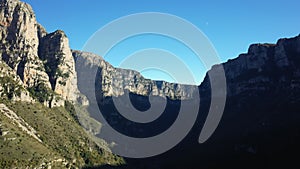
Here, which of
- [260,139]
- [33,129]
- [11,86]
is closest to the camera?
[33,129]

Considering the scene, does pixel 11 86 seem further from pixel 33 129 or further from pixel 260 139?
pixel 260 139

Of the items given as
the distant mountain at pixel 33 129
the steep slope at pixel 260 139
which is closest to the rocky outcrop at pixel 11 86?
the distant mountain at pixel 33 129

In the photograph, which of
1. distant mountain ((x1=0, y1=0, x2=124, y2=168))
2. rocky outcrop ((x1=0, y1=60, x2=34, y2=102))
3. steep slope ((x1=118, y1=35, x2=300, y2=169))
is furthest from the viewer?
rocky outcrop ((x1=0, y1=60, x2=34, y2=102))

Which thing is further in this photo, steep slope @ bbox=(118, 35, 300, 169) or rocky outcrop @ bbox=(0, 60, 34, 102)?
rocky outcrop @ bbox=(0, 60, 34, 102)

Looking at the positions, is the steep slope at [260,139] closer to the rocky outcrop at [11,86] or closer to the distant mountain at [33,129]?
the distant mountain at [33,129]

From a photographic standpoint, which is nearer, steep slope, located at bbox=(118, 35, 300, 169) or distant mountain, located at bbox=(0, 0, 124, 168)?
distant mountain, located at bbox=(0, 0, 124, 168)

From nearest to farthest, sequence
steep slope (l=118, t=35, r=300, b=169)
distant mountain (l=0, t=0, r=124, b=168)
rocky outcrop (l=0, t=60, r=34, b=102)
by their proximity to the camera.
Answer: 1. distant mountain (l=0, t=0, r=124, b=168)
2. steep slope (l=118, t=35, r=300, b=169)
3. rocky outcrop (l=0, t=60, r=34, b=102)

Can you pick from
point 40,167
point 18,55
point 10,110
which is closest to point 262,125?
point 40,167

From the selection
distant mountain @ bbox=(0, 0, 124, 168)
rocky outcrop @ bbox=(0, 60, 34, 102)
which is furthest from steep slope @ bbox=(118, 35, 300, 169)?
rocky outcrop @ bbox=(0, 60, 34, 102)

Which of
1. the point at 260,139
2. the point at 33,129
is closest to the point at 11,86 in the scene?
the point at 33,129

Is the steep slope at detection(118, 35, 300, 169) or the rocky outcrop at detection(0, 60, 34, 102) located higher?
the rocky outcrop at detection(0, 60, 34, 102)

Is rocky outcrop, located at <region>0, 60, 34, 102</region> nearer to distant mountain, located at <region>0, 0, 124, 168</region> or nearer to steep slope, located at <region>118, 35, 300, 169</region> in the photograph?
distant mountain, located at <region>0, 0, 124, 168</region>
